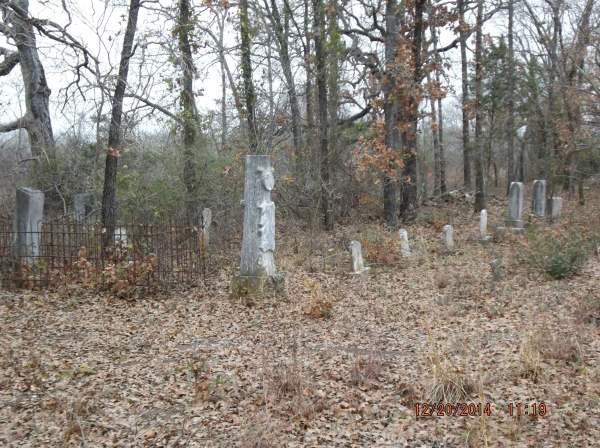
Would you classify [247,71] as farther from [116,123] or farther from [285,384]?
[285,384]

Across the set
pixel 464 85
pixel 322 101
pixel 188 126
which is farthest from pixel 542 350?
pixel 464 85

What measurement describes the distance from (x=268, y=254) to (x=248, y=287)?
691mm

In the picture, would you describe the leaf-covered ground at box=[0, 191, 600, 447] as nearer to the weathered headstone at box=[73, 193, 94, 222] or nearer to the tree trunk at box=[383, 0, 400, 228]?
the weathered headstone at box=[73, 193, 94, 222]

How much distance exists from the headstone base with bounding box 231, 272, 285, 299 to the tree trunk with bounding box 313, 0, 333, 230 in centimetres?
768

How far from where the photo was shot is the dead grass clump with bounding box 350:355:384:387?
19.0 ft

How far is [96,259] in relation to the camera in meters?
10.2

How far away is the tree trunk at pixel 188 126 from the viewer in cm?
1468

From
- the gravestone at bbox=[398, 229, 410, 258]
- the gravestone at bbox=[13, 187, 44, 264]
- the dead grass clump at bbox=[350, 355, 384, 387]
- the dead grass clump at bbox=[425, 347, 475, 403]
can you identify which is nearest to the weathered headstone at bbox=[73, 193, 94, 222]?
the gravestone at bbox=[13, 187, 44, 264]

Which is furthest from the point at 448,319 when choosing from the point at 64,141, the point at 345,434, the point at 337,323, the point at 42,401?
the point at 64,141

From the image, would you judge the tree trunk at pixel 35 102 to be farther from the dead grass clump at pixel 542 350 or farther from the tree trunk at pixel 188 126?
the dead grass clump at pixel 542 350

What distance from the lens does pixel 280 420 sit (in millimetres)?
4973

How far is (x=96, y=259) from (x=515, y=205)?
1177cm

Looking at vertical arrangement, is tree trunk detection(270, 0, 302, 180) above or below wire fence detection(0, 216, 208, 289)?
above

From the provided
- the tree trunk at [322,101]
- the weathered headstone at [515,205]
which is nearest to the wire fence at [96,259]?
the tree trunk at [322,101]
